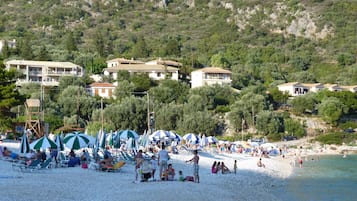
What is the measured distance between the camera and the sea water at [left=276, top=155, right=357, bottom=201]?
22.8 metres

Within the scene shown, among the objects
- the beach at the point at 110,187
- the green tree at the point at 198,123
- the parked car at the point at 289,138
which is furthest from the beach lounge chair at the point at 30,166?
the parked car at the point at 289,138

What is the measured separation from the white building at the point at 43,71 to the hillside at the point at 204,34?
831 centimetres

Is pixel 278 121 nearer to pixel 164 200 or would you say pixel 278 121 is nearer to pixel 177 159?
pixel 177 159

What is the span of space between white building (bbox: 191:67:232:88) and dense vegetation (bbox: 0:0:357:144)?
2.15 m

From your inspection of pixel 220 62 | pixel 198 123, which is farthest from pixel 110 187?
pixel 220 62

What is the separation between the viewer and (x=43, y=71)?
77.7 meters

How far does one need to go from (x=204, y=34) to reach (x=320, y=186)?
384 feet

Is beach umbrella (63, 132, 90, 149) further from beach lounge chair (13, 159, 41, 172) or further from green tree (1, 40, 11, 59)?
green tree (1, 40, 11, 59)

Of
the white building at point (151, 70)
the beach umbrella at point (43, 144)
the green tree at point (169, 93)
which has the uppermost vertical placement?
the white building at point (151, 70)

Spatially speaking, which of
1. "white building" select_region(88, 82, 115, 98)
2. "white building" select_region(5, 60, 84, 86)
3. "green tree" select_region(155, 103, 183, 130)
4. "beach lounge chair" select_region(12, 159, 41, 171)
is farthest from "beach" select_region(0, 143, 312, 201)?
"white building" select_region(5, 60, 84, 86)

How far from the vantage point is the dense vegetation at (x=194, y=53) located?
6234 cm

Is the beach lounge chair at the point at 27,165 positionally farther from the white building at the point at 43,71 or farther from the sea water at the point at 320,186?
the white building at the point at 43,71

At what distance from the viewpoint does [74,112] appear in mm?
62625

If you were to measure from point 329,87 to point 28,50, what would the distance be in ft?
146
